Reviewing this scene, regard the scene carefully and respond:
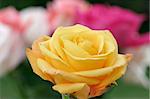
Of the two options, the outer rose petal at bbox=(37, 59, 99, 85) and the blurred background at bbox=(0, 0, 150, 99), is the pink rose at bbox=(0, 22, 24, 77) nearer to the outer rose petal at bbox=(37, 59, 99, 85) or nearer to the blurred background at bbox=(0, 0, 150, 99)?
the blurred background at bbox=(0, 0, 150, 99)

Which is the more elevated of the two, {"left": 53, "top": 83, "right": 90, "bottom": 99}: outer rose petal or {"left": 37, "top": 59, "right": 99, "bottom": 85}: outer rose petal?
{"left": 37, "top": 59, "right": 99, "bottom": 85}: outer rose petal

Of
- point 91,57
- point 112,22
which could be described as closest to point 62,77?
point 91,57

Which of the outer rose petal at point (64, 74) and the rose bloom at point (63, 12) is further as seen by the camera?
the rose bloom at point (63, 12)

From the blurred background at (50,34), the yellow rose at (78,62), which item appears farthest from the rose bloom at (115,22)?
the yellow rose at (78,62)

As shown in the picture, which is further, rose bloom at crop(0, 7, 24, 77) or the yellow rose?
rose bloom at crop(0, 7, 24, 77)

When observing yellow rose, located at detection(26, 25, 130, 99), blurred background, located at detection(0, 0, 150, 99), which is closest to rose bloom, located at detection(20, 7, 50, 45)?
blurred background, located at detection(0, 0, 150, 99)

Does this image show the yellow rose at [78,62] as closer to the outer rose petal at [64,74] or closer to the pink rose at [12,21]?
the outer rose petal at [64,74]

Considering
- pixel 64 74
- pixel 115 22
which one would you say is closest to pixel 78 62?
pixel 64 74
